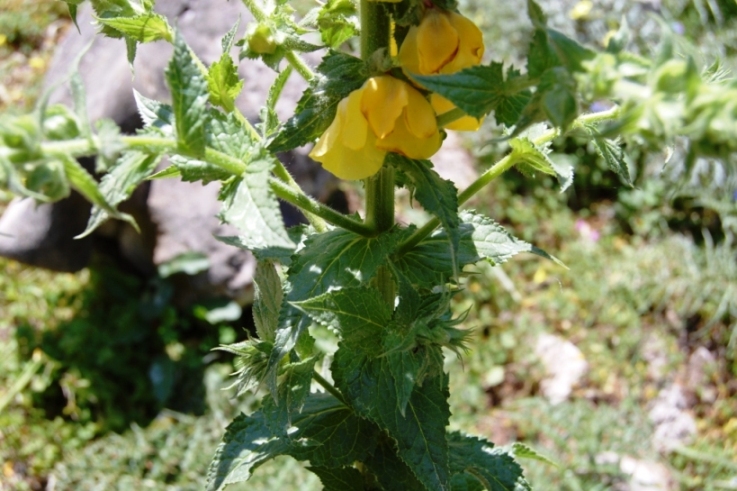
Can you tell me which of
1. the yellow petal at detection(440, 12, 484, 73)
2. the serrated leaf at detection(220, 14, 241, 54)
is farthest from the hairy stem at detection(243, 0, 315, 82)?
the yellow petal at detection(440, 12, 484, 73)

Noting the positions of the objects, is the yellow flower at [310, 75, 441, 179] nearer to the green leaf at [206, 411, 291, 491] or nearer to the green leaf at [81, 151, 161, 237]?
the green leaf at [81, 151, 161, 237]

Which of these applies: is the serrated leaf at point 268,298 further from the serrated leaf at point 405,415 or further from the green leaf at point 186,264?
the green leaf at point 186,264

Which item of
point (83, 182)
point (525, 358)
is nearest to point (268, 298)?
point (83, 182)

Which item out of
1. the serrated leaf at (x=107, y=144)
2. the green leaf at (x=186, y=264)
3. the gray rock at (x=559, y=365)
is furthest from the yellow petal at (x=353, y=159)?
the gray rock at (x=559, y=365)

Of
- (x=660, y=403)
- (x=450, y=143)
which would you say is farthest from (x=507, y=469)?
(x=450, y=143)

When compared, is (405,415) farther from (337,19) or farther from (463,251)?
(337,19)

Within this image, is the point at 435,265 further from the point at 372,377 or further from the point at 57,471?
the point at 57,471
